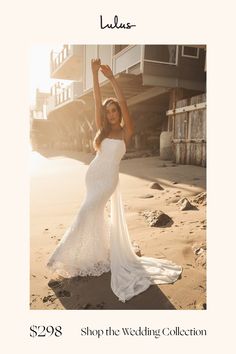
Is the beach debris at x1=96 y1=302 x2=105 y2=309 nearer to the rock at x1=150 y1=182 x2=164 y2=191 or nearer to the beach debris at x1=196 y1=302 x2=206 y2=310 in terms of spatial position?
the beach debris at x1=196 y1=302 x2=206 y2=310

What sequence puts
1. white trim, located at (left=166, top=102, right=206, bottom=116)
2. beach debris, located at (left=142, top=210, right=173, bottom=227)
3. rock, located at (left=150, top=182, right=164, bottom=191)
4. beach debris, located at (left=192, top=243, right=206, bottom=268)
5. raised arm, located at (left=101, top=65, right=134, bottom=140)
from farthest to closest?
white trim, located at (left=166, top=102, right=206, bottom=116) < rock, located at (left=150, top=182, right=164, bottom=191) < beach debris, located at (left=142, top=210, right=173, bottom=227) < beach debris, located at (left=192, top=243, right=206, bottom=268) < raised arm, located at (left=101, top=65, right=134, bottom=140)

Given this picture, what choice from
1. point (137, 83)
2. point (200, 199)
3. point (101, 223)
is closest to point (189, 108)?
point (137, 83)

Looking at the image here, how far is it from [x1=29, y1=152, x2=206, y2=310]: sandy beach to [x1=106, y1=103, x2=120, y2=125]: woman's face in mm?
1778

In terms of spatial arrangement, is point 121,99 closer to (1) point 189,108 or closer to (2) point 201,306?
(2) point 201,306

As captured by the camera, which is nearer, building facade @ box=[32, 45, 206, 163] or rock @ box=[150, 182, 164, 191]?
rock @ box=[150, 182, 164, 191]

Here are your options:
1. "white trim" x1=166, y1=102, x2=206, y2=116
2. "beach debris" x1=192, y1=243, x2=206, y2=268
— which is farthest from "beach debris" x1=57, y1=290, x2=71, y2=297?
"white trim" x1=166, y1=102, x2=206, y2=116

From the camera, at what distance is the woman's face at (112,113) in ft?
11.5

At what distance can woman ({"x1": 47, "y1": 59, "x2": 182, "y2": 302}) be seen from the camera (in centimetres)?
349

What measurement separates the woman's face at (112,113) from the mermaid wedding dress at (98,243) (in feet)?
0.71

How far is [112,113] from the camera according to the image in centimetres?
352

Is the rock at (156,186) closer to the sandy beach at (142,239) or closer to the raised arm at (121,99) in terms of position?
the sandy beach at (142,239)
